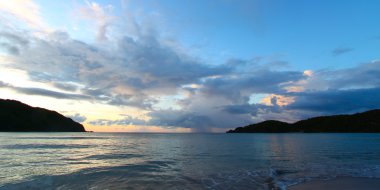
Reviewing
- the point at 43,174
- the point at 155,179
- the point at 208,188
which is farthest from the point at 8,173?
the point at 208,188

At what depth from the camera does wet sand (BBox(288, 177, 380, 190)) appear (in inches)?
780

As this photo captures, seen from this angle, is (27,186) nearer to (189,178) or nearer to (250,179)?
(189,178)

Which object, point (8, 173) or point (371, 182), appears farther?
point (8, 173)

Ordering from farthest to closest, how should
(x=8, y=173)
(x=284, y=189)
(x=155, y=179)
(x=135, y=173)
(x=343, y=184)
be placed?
1. (x=135, y=173)
2. (x=8, y=173)
3. (x=155, y=179)
4. (x=343, y=184)
5. (x=284, y=189)

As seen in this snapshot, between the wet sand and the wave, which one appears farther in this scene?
the wave

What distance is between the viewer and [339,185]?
20922 mm

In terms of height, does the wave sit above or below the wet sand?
above

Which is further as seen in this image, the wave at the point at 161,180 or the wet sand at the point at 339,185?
the wave at the point at 161,180

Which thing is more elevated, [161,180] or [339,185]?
[161,180]

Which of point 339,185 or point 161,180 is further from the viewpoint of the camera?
point 161,180

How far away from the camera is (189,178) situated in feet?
80.6

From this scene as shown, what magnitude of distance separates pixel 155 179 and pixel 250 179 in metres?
8.55

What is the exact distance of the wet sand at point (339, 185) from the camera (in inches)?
780

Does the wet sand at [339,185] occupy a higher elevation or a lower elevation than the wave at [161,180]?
lower
